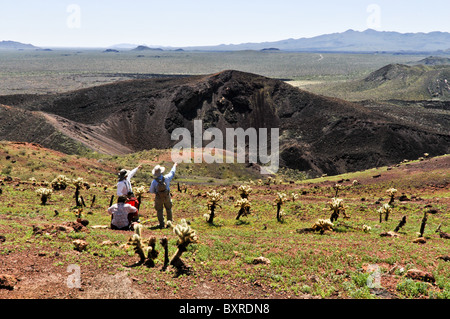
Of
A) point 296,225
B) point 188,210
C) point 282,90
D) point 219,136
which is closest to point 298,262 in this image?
point 296,225

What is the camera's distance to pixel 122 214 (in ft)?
38.2

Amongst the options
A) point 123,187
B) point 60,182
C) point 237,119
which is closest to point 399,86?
point 237,119

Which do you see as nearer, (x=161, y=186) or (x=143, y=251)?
(x=143, y=251)

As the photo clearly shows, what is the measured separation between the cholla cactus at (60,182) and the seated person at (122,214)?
31.9 ft

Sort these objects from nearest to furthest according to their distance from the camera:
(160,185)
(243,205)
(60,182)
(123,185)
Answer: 1. (123,185)
2. (160,185)
3. (243,205)
4. (60,182)

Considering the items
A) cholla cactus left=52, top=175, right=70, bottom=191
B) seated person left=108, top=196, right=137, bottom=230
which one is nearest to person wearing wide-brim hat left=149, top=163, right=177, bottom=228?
seated person left=108, top=196, right=137, bottom=230

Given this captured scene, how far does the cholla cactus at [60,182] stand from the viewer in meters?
19.9

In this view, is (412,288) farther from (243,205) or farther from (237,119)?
(237,119)

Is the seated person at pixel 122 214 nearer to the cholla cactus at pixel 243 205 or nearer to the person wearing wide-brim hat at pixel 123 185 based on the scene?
the person wearing wide-brim hat at pixel 123 185

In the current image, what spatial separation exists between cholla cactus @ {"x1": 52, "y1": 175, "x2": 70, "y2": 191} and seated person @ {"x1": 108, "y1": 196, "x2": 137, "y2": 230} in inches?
383

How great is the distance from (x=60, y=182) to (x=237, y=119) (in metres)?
50.1

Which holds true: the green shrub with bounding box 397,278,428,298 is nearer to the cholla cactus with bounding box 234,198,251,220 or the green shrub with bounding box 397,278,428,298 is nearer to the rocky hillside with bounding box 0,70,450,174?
the cholla cactus with bounding box 234,198,251,220
